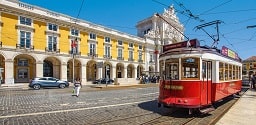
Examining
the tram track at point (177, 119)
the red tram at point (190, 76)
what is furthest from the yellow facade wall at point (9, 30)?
the tram track at point (177, 119)

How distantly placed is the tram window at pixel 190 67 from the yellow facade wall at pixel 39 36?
31560mm

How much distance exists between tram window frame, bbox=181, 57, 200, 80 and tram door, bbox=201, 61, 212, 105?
36cm

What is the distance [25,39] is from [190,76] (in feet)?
103

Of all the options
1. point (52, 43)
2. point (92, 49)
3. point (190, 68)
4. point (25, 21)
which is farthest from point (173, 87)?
point (92, 49)

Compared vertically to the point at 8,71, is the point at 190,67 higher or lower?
higher

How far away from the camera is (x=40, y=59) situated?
1428 inches

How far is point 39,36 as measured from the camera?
3666cm

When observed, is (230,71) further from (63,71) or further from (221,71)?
(63,71)

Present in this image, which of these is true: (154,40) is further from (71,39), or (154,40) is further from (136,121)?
(136,121)

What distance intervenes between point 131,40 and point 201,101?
154 ft

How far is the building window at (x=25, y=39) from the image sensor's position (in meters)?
34.3

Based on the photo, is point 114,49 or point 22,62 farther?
point 114,49

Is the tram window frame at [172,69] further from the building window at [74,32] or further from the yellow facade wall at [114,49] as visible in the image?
the yellow facade wall at [114,49]

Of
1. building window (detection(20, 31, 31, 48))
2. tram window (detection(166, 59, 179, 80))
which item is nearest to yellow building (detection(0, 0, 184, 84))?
building window (detection(20, 31, 31, 48))
